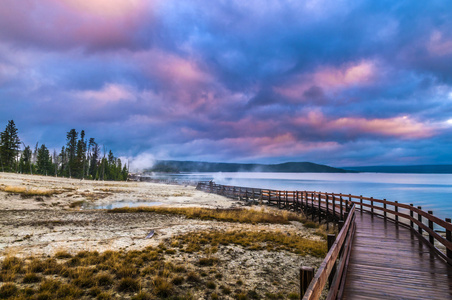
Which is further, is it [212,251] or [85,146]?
[85,146]

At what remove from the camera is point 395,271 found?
5738mm

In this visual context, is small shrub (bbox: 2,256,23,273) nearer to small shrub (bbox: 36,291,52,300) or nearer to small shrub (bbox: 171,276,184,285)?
small shrub (bbox: 36,291,52,300)

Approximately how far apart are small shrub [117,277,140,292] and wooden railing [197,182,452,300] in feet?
17.8

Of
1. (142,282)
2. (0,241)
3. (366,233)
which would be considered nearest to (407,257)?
(366,233)

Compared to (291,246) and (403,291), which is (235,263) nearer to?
(291,246)

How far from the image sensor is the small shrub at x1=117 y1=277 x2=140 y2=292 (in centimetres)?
686

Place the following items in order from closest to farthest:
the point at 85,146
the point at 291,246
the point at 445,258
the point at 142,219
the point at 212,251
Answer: the point at 445,258, the point at 212,251, the point at 291,246, the point at 142,219, the point at 85,146

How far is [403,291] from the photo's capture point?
15.4 feet

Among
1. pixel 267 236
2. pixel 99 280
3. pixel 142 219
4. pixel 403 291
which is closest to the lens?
pixel 403 291

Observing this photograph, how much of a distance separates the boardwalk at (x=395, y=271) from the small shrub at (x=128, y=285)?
567 cm

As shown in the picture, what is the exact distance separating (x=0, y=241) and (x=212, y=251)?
32.4 feet

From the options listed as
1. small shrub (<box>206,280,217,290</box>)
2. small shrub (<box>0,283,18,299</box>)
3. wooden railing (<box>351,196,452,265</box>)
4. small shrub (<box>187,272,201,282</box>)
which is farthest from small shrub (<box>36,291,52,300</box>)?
wooden railing (<box>351,196,452,265</box>)

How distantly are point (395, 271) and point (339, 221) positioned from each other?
2119mm

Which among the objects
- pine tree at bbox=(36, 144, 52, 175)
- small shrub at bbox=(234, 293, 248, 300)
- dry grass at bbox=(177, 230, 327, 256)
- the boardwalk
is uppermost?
pine tree at bbox=(36, 144, 52, 175)
